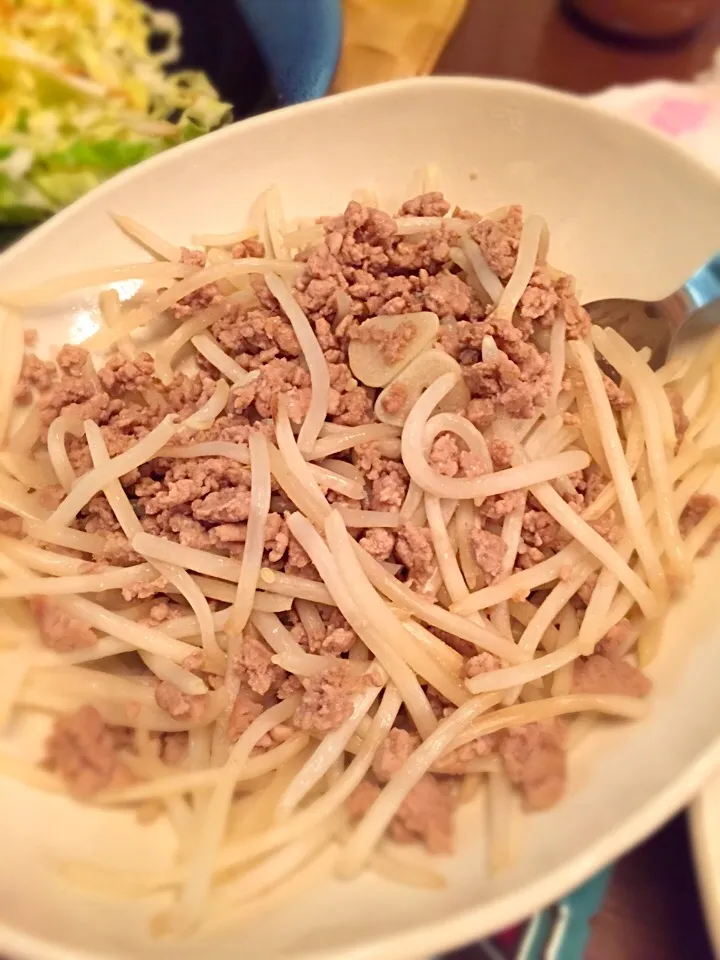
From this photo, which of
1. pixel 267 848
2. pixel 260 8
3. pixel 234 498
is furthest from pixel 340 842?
pixel 260 8

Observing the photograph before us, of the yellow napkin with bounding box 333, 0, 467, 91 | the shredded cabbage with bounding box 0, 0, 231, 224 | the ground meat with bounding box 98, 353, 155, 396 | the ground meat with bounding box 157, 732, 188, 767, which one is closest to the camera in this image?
the ground meat with bounding box 157, 732, 188, 767

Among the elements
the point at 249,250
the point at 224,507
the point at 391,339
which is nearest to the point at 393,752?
the point at 224,507

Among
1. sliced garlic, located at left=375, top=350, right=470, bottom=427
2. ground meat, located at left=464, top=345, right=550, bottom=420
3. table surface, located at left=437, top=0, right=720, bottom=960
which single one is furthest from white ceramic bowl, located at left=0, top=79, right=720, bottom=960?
table surface, located at left=437, top=0, right=720, bottom=960

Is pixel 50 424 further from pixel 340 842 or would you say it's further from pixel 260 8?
pixel 260 8

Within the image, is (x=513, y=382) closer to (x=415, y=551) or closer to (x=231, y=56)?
(x=415, y=551)

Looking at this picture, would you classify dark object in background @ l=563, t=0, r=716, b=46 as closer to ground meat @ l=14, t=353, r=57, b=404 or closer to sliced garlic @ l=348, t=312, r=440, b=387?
sliced garlic @ l=348, t=312, r=440, b=387

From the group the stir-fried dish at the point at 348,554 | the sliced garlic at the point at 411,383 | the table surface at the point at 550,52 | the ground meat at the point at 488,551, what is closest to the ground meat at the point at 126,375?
the stir-fried dish at the point at 348,554
